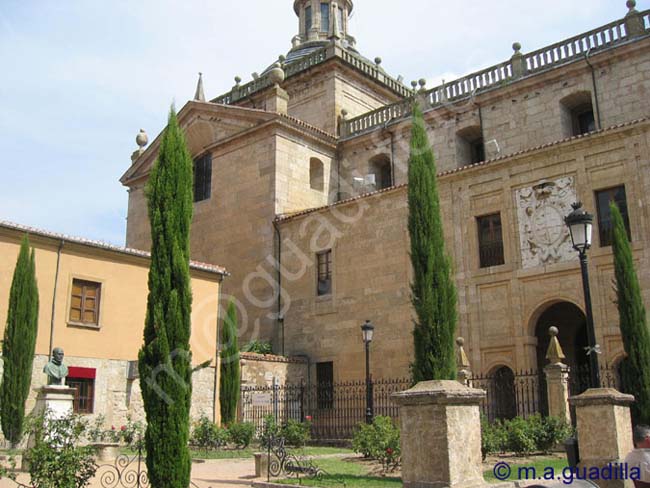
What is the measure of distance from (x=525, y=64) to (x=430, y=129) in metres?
4.05

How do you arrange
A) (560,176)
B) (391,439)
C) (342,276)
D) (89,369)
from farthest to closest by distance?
1. (342,276)
2. (560,176)
3. (89,369)
4. (391,439)

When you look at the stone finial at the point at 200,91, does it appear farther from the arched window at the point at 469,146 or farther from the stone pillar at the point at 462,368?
the stone pillar at the point at 462,368

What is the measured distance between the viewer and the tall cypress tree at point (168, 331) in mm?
8726

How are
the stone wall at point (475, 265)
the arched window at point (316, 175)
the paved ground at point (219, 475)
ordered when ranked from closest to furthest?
the paved ground at point (219, 475) → the stone wall at point (475, 265) → the arched window at point (316, 175)

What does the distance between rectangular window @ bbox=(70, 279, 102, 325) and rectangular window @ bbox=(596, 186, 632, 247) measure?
13276 millimetres

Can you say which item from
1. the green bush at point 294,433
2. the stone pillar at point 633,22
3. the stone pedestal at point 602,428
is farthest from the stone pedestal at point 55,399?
the stone pillar at point 633,22

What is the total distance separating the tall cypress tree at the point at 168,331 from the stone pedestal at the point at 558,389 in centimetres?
898

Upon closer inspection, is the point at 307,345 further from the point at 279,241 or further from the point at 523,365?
the point at 523,365

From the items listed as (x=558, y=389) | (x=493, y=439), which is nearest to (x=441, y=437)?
(x=493, y=439)

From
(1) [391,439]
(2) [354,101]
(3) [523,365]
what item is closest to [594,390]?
(1) [391,439]

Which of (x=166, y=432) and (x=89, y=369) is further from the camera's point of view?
(x=89, y=369)

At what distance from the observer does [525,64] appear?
23188 millimetres

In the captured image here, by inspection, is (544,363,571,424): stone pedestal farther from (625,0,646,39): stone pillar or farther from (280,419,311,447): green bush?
(625,0,646,39): stone pillar

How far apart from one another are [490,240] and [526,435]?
759cm
